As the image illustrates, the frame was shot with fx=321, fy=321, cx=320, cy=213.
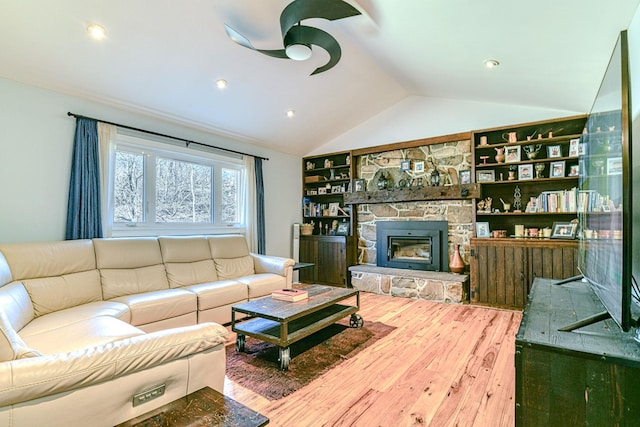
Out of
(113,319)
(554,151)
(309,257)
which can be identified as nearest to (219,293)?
(113,319)

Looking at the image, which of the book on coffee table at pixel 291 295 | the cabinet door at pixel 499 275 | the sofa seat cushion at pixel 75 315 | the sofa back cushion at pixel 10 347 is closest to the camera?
the sofa back cushion at pixel 10 347

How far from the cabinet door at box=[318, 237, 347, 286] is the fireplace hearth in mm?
611

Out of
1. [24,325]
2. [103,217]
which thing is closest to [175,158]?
[103,217]

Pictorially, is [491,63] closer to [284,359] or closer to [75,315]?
[284,359]

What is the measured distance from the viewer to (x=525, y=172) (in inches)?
167

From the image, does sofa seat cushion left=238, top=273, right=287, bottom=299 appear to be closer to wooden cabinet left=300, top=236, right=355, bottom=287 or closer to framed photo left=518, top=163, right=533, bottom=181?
wooden cabinet left=300, top=236, right=355, bottom=287

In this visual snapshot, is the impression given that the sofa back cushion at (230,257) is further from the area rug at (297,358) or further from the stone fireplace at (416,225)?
the stone fireplace at (416,225)

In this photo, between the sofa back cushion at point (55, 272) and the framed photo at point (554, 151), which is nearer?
the sofa back cushion at point (55, 272)

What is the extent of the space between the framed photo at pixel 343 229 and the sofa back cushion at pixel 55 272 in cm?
379

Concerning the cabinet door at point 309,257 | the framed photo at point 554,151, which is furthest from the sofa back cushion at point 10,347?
the framed photo at point 554,151

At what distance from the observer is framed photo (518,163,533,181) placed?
13.8 ft

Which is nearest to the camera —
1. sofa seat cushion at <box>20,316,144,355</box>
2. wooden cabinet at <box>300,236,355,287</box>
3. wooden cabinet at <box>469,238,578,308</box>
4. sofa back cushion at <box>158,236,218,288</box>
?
sofa seat cushion at <box>20,316,144,355</box>

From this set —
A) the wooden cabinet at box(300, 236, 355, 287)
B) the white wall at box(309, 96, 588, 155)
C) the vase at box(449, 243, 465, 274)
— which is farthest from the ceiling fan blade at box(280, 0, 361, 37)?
the wooden cabinet at box(300, 236, 355, 287)

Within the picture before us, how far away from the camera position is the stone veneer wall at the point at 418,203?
4.72m
